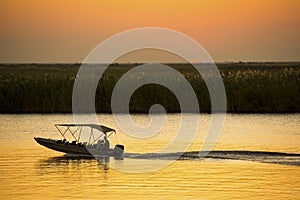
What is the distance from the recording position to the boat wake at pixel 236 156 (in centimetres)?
3269

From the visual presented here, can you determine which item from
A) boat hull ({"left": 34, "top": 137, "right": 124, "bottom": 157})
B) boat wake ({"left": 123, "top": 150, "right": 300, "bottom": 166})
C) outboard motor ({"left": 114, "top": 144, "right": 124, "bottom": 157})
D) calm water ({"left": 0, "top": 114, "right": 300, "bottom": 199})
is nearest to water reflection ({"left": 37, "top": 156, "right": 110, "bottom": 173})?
calm water ({"left": 0, "top": 114, "right": 300, "bottom": 199})

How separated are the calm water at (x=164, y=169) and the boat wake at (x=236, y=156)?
0.03 m

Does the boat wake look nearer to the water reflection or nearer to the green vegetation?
the water reflection

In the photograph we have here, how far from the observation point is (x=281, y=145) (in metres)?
37.0

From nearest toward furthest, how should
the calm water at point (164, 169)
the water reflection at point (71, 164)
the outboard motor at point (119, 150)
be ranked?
the calm water at point (164, 169), the water reflection at point (71, 164), the outboard motor at point (119, 150)

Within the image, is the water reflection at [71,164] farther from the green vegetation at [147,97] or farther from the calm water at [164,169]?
the green vegetation at [147,97]

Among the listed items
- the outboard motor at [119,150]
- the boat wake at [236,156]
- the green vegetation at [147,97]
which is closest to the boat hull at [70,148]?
the outboard motor at [119,150]

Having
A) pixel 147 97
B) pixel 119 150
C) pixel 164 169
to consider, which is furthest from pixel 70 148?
pixel 147 97

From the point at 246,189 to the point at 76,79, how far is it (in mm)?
30244

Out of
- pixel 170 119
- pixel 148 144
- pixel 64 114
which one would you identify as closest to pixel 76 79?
pixel 64 114

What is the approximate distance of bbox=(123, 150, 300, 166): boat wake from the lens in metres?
32.7

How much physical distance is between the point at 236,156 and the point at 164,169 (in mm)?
4075

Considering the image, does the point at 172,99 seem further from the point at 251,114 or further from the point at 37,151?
the point at 37,151

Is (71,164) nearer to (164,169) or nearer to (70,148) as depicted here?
(70,148)
